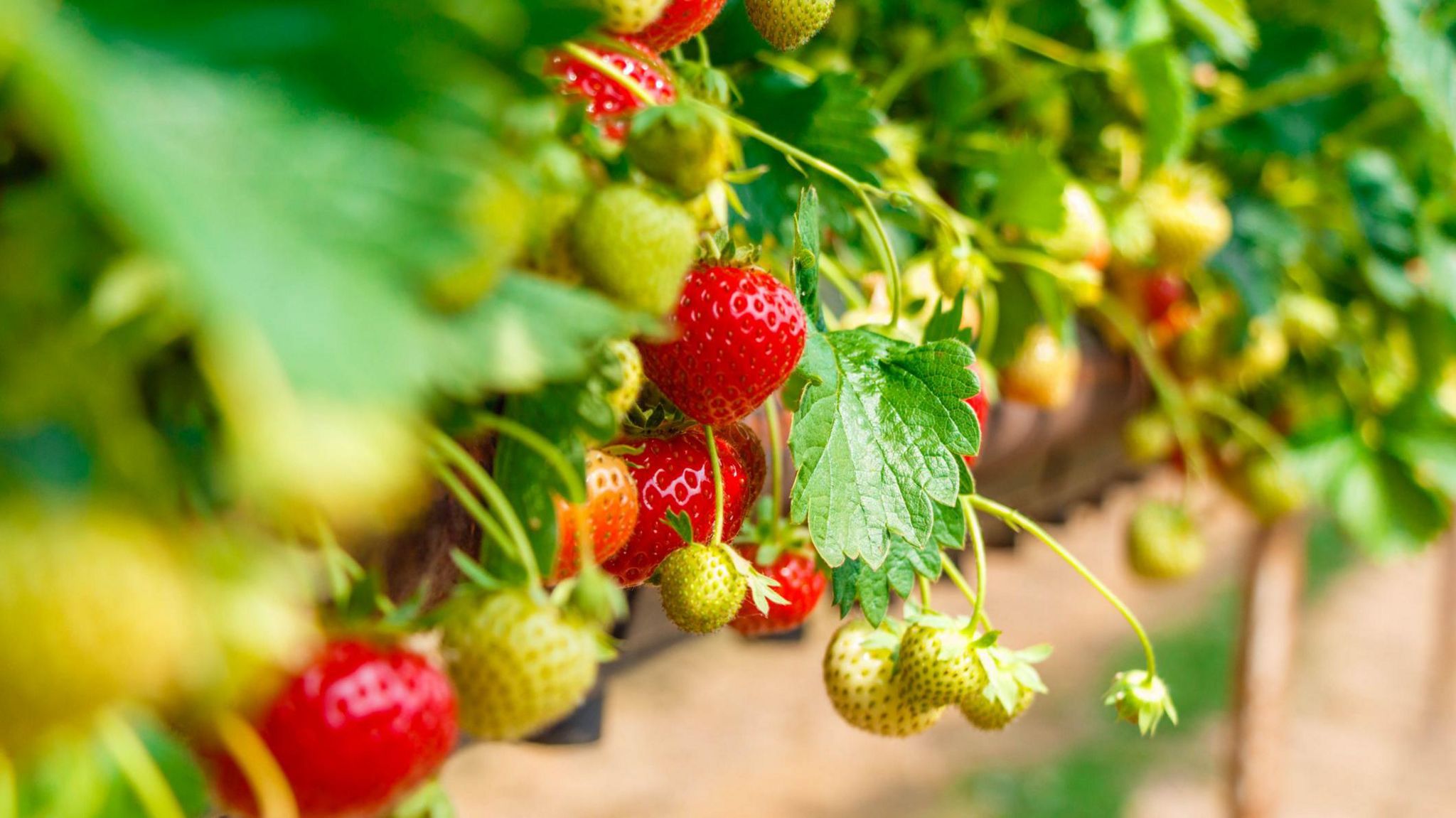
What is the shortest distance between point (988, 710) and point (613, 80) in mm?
273

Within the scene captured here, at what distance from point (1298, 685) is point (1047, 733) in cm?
88

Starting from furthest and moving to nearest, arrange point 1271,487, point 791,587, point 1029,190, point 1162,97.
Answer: point 1271,487 < point 1162,97 < point 1029,190 < point 791,587

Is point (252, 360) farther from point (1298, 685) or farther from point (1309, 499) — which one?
point (1298, 685)

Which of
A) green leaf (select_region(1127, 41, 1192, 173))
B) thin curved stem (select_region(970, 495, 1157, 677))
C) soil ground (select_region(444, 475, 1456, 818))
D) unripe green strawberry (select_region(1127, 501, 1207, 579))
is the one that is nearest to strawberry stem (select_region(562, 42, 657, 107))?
thin curved stem (select_region(970, 495, 1157, 677))

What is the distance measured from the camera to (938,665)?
0.41 m

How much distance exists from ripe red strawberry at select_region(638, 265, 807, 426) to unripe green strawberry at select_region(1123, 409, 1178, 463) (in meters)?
0.85

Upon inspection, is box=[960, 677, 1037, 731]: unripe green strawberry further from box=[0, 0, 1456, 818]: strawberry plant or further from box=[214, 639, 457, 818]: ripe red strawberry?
box=[214, 639, 457, 818]: ripe red strawberry

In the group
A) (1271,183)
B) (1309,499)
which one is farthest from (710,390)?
(1309,499)

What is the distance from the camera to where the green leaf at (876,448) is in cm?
37

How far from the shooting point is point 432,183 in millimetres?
149

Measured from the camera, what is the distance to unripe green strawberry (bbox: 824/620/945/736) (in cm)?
44

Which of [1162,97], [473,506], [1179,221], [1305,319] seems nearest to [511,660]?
[473,506]

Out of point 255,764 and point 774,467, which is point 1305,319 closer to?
point 774,467

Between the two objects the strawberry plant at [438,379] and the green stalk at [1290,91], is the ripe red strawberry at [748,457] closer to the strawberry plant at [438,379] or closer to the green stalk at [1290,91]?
the strawberry plant at [438,379]
